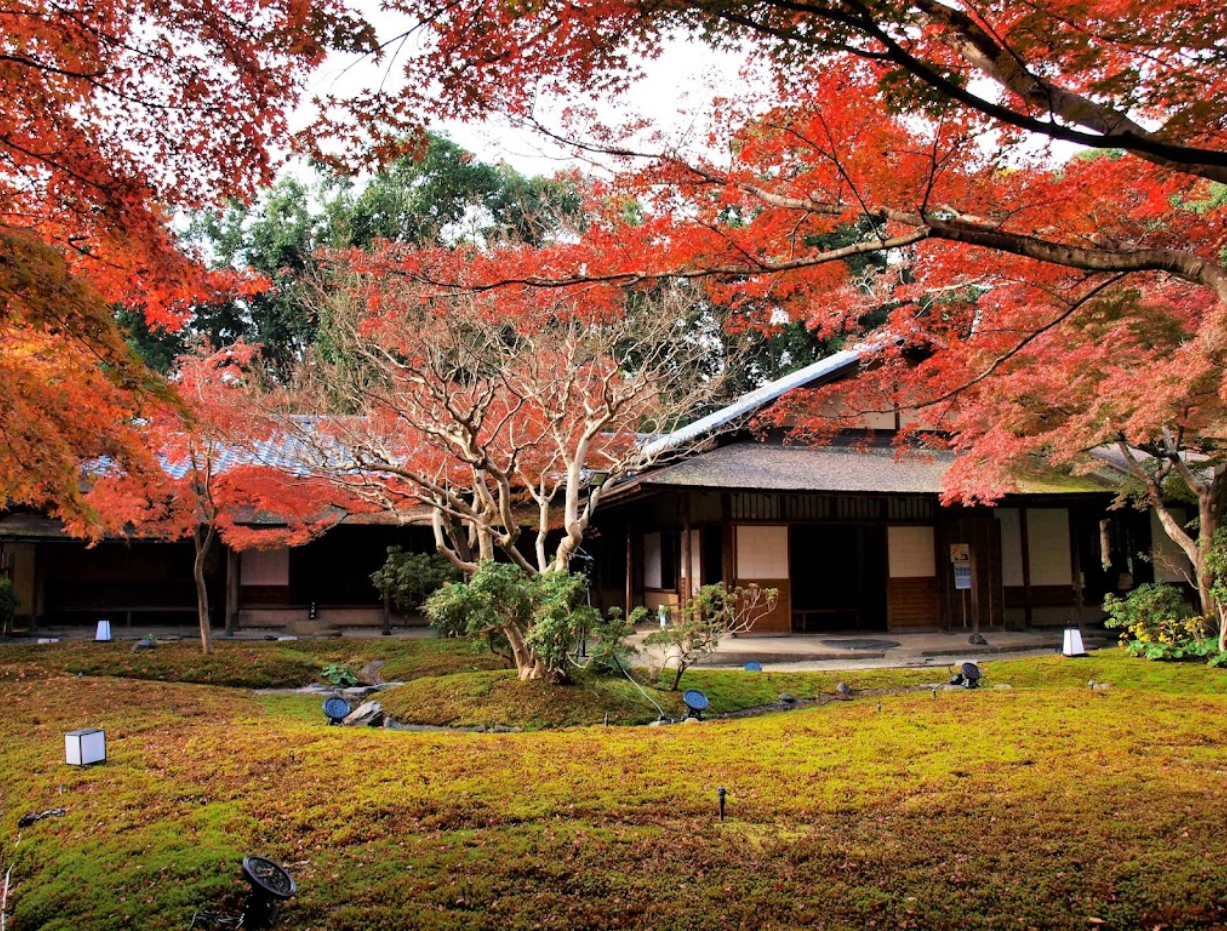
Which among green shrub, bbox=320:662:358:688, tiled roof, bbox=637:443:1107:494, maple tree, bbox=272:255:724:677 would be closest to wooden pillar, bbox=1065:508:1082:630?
tiled roof, bbox=637:443:1107:494

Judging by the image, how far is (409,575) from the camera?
15.6 metres

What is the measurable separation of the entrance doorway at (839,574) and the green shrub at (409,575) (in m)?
7.02

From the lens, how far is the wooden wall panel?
1614 cm

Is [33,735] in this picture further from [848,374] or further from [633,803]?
[848,374]

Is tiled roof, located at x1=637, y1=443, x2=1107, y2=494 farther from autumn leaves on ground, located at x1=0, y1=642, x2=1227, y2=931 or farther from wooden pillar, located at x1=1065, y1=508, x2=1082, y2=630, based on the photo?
autumn leaves on ground, located at x1=0, y1=642, x2=1227, y2=931

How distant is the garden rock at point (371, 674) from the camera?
11875 mm

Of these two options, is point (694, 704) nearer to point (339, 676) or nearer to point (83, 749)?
point (83, 749)

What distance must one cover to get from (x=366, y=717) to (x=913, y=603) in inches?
445

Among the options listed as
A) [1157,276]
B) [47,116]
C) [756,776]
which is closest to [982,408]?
[1157,276]

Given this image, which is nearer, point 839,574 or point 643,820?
point 643,820

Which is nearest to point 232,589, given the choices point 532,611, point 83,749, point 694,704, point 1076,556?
point 532,611

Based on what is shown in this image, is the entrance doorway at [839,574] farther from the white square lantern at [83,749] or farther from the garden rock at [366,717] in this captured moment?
the white square lantern at [83,749]

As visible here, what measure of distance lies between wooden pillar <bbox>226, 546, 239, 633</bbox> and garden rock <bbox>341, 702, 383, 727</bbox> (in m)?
9.16

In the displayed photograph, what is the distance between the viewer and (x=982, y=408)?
13062mm
